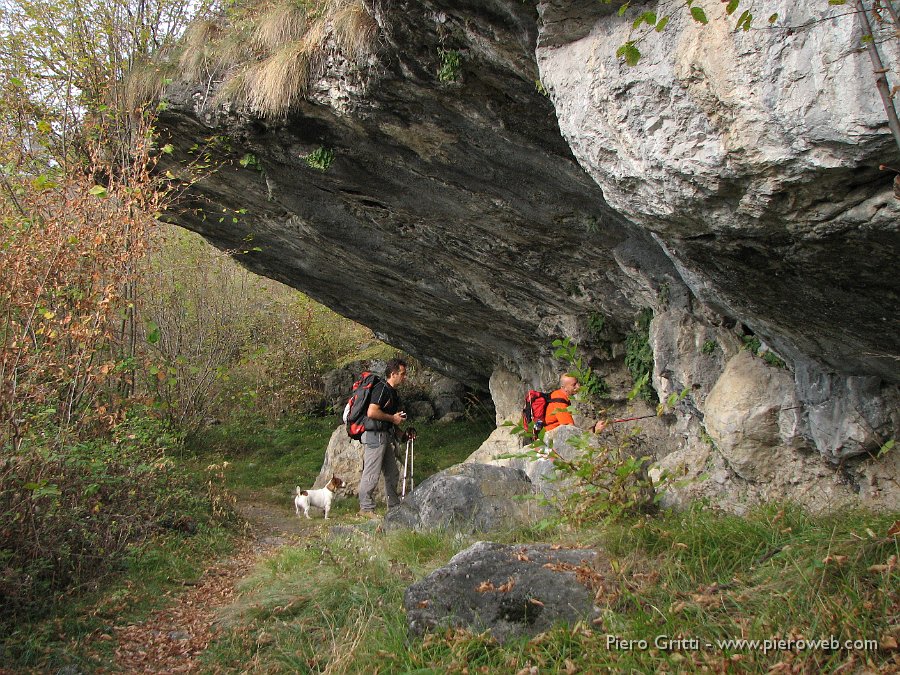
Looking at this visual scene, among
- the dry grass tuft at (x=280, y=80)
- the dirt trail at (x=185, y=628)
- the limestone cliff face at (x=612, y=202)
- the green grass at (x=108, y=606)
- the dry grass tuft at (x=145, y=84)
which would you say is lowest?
the dirt trail at (x=185, y=628)

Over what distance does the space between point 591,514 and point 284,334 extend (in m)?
12.9

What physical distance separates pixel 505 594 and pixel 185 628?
2352 mm

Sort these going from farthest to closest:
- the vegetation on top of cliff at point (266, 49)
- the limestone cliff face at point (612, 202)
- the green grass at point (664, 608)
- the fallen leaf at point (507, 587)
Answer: the vegetation on top of cliff at point (266, 49) → the fallen leaf at point (507, 587) → the limestone cliff face at point (612, 202) → the green grass at point (664, 608)

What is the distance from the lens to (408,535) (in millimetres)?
5074

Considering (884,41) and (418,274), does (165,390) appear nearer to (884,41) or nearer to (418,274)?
(418,274)

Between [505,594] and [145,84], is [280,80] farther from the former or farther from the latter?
[505,594]

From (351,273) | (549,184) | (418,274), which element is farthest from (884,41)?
(351,273)

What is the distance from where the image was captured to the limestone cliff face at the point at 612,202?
3107mm

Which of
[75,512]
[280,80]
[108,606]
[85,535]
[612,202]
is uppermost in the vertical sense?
[280,80]

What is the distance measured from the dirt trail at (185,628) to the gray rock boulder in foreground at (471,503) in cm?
139

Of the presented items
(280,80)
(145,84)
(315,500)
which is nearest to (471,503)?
(315,500)

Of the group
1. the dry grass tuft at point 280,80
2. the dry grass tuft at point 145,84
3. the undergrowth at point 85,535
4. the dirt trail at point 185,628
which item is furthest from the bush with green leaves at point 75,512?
the dry grass tuft at point 145,84

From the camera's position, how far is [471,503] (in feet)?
18.7

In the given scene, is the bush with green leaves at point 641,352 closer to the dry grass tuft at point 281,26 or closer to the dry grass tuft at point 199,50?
the dry grass tuft at point 281,26
